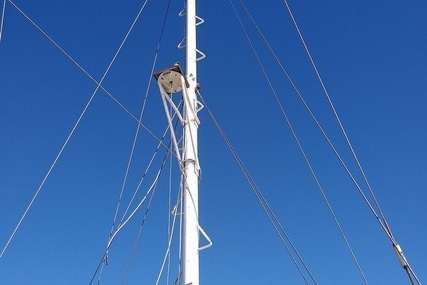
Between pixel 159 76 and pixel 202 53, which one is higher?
pixel 202 53

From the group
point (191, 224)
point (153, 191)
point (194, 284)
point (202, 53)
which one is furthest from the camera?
point (153, 191)

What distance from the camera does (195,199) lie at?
6.20 metres

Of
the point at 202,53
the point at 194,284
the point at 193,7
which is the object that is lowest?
the point at 194,284

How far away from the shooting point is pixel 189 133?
6.74m

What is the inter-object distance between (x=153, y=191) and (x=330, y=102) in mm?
3641

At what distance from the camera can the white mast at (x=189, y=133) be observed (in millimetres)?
5734

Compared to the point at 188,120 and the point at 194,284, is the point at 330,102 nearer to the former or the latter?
the point at 188,120

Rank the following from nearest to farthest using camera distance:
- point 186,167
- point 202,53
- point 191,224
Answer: point 191,224
point 186,167
point 202,53

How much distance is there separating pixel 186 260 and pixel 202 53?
3655 millimetres

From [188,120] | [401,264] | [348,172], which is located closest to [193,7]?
[188,120]

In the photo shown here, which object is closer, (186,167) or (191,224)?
(191,224)

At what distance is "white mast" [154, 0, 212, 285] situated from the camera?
5734 millimetres

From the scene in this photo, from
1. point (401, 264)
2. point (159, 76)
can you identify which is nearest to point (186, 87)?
point (159, 76)

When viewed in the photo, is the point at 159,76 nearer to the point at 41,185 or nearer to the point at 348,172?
the point at 41,185
